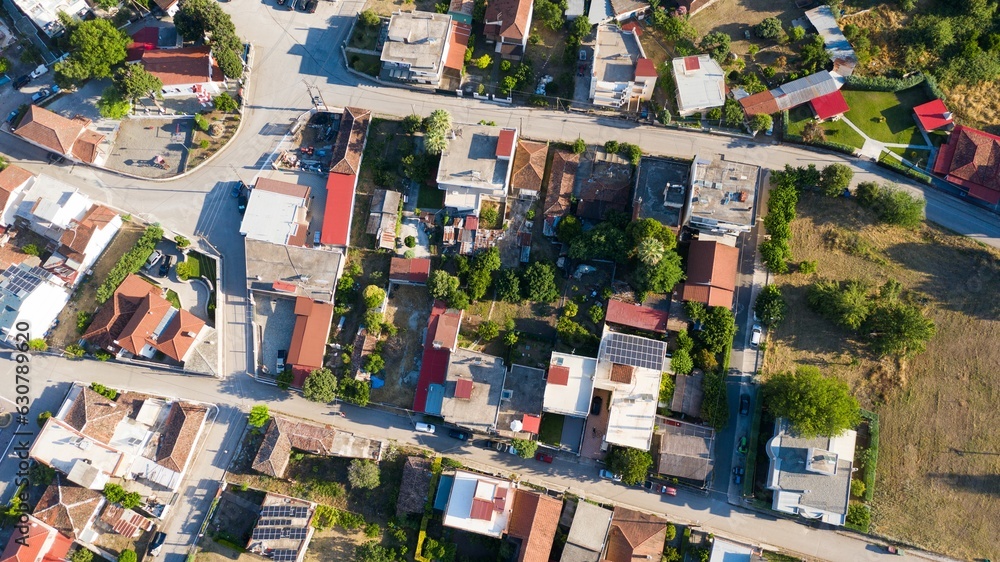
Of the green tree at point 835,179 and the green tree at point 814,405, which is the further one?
the green tree at point 835,179

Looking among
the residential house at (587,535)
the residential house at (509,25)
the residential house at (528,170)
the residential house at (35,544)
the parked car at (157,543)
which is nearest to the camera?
the residential house at (587,535)

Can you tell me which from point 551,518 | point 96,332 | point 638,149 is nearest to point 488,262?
point 638,149

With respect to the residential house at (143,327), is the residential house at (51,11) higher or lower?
higher

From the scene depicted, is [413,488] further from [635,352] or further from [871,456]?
[871,456]

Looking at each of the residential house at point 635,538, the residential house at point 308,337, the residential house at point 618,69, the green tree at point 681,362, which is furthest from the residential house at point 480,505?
the residential house at point 618,69

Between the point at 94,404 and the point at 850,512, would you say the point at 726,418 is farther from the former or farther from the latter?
the point at 94,404

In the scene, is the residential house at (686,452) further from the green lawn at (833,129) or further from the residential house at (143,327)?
the residential house at (143,327)
